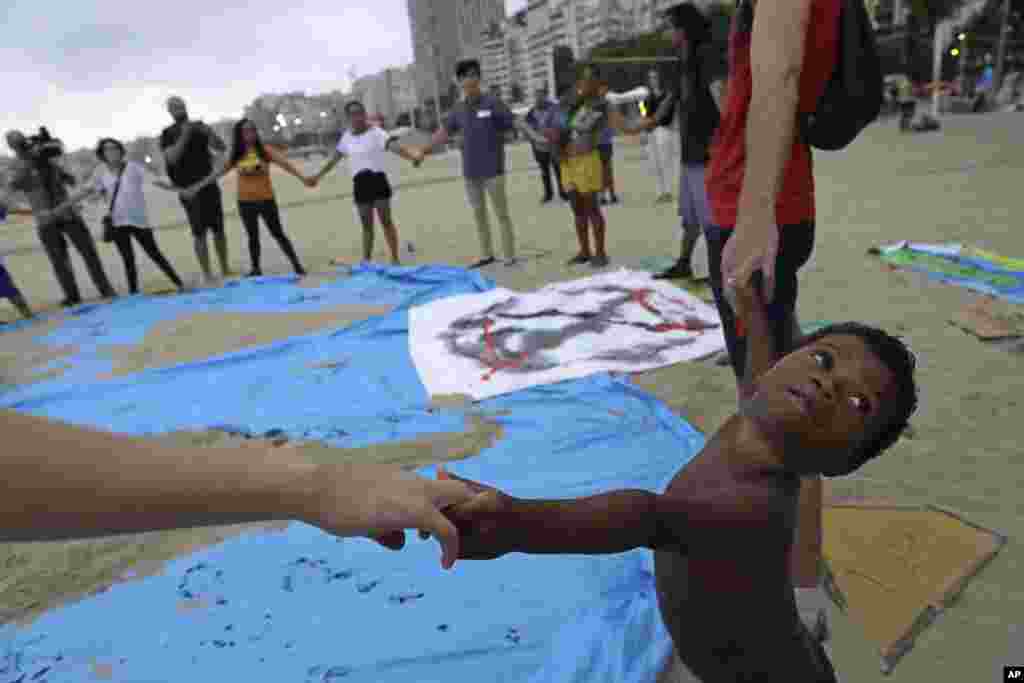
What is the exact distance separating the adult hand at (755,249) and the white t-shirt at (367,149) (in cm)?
646

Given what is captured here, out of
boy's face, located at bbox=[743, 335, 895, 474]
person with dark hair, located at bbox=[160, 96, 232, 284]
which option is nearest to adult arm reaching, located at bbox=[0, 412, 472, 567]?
boy's face, located at bbox=[743, 335, 895, 474]

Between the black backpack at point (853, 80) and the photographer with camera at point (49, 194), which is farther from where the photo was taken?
the photographer with camera at point (49, 194)

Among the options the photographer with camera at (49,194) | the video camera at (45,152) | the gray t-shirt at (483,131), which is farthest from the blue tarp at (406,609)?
the video camera at (45,152)

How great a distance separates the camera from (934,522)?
2297mm

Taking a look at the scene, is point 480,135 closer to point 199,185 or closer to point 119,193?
point 199,185

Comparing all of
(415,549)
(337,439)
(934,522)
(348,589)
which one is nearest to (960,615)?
(934,522)

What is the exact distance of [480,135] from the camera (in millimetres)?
6859

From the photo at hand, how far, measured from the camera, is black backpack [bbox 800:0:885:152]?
62.9 inches

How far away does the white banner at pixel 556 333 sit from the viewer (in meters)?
4.04

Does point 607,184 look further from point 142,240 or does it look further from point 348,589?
point 348,589

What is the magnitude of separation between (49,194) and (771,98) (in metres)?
8.28

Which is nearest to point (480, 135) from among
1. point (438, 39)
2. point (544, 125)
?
point (544, 125)

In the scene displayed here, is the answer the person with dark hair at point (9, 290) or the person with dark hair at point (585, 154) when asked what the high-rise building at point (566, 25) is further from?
the person with dark hair at point (9, 290)

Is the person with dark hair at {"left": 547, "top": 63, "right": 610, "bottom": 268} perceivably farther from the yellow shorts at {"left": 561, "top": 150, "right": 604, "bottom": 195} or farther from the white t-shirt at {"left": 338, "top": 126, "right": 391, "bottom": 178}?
the white t-shirt at {"left": 338, "top": 126, "right": 391, "bottom": 178}
